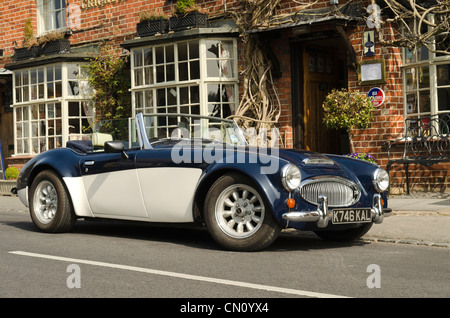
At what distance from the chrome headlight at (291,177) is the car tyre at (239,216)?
275 millimetres

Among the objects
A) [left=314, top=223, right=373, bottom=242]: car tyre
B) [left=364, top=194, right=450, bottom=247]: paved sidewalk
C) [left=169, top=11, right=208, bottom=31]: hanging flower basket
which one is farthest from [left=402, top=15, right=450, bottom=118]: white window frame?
[left=314, top=223, right=373, bottom=242]: car tyre

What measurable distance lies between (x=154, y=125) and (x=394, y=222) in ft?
10.9

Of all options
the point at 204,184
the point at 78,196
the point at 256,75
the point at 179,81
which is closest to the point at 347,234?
the point at 204,184

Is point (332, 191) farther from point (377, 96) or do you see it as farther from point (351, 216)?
point (377, 96)

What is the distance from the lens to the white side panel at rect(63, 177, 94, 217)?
7777mm

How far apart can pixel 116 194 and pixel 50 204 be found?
1.18 meters

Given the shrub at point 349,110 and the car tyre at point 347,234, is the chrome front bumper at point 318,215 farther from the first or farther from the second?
the shrub at point 349,110

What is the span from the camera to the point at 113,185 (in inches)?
293

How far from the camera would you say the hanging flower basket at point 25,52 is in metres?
17.8

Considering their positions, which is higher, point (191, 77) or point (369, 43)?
point (369, 43)

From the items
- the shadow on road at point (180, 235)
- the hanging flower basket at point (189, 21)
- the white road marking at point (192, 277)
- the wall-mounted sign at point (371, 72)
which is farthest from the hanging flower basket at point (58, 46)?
the white road marking at point (192, 277)

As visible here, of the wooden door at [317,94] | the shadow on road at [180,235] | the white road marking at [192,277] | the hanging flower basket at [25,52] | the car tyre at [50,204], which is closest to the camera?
the white road marking at [192,277]

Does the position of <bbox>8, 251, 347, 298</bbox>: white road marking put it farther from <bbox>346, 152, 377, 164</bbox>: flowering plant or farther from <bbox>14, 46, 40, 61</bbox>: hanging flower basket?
<bbox>14, 46, 40, 61</bbox>: hanging flower basket
